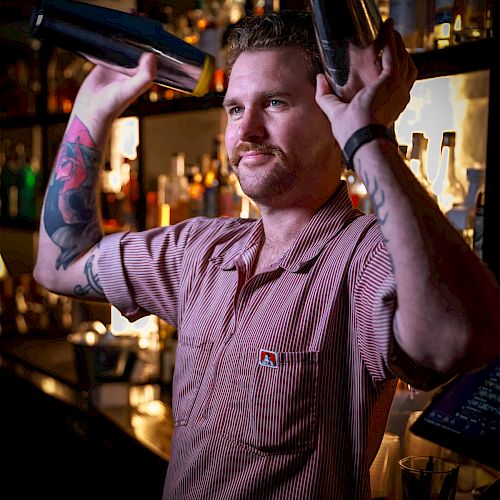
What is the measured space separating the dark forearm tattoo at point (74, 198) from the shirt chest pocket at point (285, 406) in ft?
1.93

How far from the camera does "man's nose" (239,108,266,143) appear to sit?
3.84 ft

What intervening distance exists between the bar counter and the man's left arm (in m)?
1.15

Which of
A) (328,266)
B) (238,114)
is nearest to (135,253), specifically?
(238,114)

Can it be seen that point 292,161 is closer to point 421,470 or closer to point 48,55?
point 421,470

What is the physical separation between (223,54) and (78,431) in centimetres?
141

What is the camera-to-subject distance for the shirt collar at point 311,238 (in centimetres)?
115

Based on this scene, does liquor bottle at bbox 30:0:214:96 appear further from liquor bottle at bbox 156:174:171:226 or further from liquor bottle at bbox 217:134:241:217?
liquor bottle at bbox 156:174:171:226

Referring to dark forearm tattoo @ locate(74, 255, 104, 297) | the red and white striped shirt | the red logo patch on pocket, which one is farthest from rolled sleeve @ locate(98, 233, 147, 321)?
the red logo patch on pocket

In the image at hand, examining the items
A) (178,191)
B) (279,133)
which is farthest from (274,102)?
(178,191)

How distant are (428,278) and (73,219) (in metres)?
0.89

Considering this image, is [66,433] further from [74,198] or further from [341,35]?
[341,35]

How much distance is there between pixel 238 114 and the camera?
1.25 m

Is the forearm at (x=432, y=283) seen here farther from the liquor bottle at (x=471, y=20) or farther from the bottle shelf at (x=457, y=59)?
the liquor bottle at (x=471, y=20)

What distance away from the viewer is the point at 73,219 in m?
1.48
